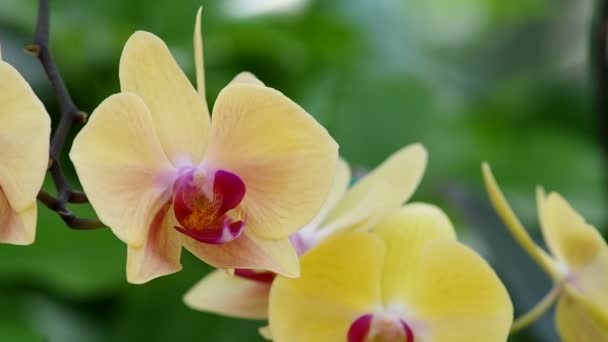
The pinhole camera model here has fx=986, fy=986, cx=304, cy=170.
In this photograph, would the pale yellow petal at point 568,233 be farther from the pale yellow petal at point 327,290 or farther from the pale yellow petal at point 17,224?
the pale yellow petal at point 17,224

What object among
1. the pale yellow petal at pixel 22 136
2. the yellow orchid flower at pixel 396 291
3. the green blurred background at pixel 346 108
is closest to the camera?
the pale yellow petal at pixel 22 136

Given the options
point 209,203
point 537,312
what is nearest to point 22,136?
point 209,203

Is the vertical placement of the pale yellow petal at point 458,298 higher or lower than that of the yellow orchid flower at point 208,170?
lower

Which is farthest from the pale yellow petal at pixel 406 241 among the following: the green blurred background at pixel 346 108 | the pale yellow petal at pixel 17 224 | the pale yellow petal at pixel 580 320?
the green blurred background at pixel 346 108

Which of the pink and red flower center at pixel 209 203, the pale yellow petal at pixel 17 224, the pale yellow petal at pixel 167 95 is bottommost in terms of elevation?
the pink and red flower center at pixel 209 203

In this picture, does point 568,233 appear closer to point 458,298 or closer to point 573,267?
point 573,267

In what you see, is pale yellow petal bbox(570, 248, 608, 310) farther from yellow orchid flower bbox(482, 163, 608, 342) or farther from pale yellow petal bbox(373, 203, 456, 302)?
pale yellow petal bbox(373, 203, 456, 302)

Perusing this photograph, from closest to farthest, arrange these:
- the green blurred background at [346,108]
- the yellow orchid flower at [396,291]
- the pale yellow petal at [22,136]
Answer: the pale yellow petal at [22,136] < the yellow orchid flower at [396,291] < the green blurred background at [346,108]
